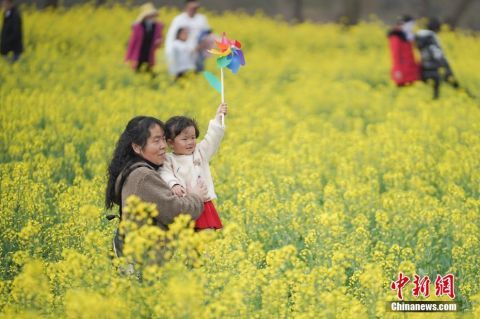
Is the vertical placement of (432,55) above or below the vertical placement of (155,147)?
above

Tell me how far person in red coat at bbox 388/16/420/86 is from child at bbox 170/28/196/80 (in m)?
3.33

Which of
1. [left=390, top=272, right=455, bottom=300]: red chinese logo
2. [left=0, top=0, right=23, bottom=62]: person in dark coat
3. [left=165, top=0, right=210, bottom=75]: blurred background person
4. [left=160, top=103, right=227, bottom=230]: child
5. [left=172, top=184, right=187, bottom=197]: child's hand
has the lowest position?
[left=390, top=272, right=455, bottom=300]: red chinese logo

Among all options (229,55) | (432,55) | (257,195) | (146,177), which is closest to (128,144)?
(146,177)

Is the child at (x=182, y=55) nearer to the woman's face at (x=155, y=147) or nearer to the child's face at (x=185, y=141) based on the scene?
the child's face at (x=185, y=141)

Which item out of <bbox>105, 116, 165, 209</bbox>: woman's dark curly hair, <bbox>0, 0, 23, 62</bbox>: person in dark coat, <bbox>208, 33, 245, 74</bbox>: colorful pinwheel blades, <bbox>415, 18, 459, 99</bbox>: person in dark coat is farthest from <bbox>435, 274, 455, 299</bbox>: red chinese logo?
<bbox>0, 0, 23, 62</bbox>: person in dark coat

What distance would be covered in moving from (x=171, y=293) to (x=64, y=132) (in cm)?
683

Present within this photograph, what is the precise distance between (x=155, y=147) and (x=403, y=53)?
1069 centimetres

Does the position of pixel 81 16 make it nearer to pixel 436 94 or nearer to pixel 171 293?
pixel 436 94

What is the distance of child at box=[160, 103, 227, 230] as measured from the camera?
5922 millimetres

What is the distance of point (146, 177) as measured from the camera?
18.5ft

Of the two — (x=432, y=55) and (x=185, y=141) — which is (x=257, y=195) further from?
(x=432, y=55)

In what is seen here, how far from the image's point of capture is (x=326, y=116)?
46.3ft

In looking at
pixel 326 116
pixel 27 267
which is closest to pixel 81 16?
pixel 326 116

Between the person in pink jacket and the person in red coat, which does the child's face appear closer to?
the person in red coat
